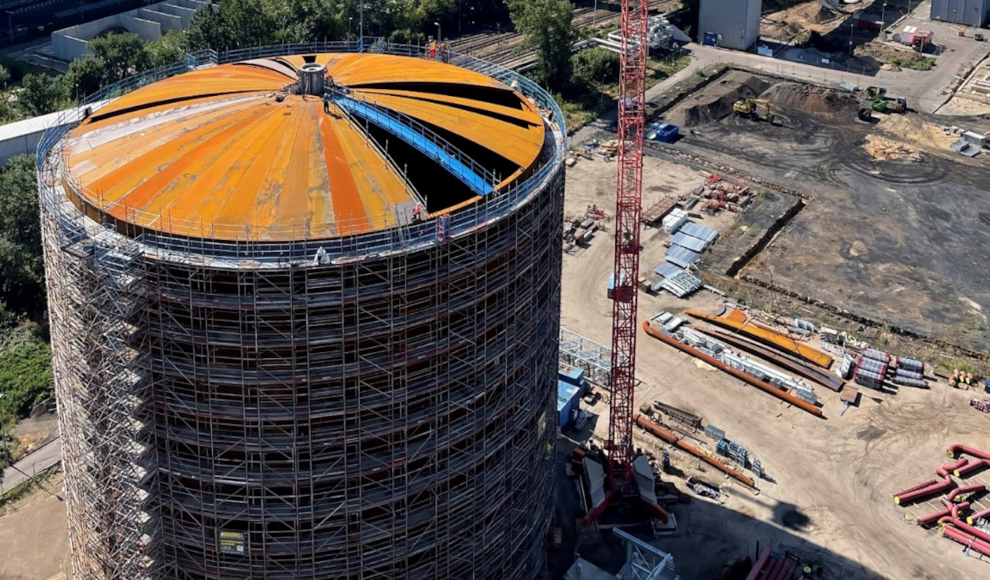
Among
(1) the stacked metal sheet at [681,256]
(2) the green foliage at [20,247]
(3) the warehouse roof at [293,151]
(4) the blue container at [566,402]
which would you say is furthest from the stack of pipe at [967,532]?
(2) the green foliage at [20,247]

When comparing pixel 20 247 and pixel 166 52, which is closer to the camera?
pixel 20 247

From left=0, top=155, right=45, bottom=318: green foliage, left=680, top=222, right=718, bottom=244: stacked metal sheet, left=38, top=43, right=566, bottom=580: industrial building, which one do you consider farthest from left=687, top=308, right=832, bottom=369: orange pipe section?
left=0, top=155, right=45, bottom=318: green foliage

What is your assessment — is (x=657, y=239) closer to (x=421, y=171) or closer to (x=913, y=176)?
(x=913, y=176)

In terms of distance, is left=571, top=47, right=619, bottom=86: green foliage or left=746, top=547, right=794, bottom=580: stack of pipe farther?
left=571, top=47, right=619, bottom=86: green foliage

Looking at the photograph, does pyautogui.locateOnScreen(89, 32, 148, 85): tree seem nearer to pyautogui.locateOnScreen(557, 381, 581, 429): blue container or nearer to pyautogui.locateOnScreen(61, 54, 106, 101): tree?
pyautogui.locateOnScreen(61, 54, 106, 101): tree

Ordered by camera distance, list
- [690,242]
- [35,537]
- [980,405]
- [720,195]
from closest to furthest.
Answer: [35,537] < [980,405] < [690,242] < [720,195]

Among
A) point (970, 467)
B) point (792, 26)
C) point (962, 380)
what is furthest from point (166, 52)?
point (792, 26)

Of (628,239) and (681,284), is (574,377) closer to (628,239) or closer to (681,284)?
(628,239)
